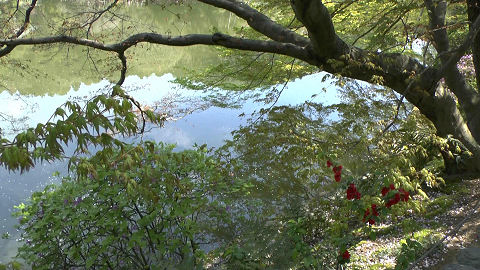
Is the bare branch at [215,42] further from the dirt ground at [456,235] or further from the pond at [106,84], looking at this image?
the dirt ground at [456,235]

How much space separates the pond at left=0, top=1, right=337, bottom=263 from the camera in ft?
30.8

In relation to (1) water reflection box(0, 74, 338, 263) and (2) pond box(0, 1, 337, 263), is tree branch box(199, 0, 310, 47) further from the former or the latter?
(1) water reflection box(0, 74, 338, 263)

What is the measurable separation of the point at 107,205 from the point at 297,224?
6.68 feet

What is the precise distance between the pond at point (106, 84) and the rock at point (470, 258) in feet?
10.3

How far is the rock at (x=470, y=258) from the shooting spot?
2.79 metres

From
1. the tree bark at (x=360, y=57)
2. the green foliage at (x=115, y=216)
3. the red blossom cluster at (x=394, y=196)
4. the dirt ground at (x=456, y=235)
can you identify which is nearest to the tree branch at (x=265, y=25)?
the tree bark at (x=360, y=57)

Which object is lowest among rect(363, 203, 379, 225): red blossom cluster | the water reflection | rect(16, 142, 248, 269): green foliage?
rect(363, 203, 379, 225): red blossom cluster

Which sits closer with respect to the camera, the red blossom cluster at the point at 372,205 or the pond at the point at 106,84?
the red blossom cluster at the point at 372,205

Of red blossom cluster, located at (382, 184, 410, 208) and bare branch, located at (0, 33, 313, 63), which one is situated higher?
bare branch, located at (0, 33, 313, 63)

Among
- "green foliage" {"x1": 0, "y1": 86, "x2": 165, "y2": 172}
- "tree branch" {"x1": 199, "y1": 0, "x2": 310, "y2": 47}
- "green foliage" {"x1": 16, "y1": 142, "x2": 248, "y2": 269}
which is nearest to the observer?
"green foliage" {"x1": 0, "y1": 86, "x2": 165, "y2": 172}

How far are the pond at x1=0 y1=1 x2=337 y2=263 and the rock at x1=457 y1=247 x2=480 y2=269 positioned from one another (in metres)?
3.13

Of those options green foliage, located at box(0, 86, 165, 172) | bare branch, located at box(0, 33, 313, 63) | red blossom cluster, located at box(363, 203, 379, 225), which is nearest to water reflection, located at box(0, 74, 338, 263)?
bare branch, located at box(0, 33, 313, 63)

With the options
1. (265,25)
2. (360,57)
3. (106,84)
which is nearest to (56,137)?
(265,25)

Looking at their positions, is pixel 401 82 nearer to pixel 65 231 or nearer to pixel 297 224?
pixel 297 224
